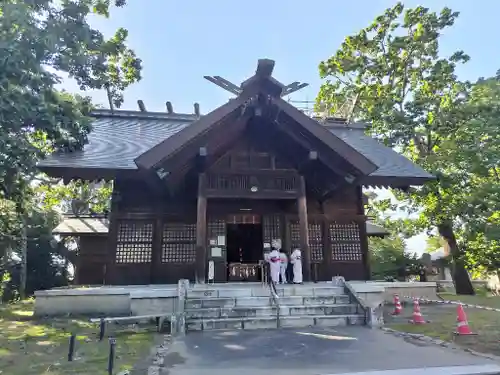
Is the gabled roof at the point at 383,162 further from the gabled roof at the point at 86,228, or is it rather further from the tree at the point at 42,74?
the tree at the point at 42,74

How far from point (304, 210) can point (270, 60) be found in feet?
14.8

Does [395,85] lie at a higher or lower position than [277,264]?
higher

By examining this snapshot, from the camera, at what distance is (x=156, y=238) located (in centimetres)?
1223

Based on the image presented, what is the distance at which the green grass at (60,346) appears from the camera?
16.7 ft

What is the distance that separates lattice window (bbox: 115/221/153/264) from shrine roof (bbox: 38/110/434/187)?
222 cm

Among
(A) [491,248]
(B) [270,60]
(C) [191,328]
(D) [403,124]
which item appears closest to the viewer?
(C) [191,328]

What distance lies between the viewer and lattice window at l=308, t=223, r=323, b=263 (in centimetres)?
1302

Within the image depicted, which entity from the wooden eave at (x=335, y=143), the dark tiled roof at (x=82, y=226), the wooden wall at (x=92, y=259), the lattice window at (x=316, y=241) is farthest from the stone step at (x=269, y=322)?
the wooden wall at (x=92, y=259)

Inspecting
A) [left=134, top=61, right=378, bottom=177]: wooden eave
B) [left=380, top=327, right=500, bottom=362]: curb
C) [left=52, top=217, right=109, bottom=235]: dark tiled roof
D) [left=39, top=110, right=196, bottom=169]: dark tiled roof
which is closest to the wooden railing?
[left=134, top=61, right=378, bottom=177]: wooden eave

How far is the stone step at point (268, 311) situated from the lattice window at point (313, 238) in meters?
4.31

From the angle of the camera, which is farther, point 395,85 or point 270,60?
point 395,85

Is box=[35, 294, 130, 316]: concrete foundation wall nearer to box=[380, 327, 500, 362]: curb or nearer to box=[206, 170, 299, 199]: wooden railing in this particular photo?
box=[206, 170, 299, 199]: wooden railing

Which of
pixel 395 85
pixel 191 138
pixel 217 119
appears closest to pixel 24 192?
pixel 191 138

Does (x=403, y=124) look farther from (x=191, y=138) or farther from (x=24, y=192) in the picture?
(x=24, y=192)
